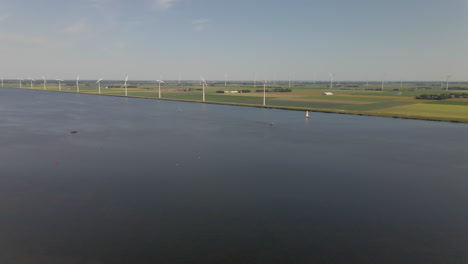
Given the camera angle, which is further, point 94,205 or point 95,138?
point 95,138

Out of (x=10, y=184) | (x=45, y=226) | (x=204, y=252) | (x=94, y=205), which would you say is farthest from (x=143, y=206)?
(x=10, y=184)

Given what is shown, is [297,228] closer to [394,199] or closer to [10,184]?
[394,199]

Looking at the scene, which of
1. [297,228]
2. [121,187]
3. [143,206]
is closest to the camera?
[297,228]

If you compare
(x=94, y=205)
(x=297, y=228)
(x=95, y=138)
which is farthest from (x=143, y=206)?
(x=95, y=138)

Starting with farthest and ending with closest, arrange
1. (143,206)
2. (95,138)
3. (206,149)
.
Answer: (95,138)
(206,149)
(143,206)

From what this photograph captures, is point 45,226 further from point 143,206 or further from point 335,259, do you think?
point 335,259

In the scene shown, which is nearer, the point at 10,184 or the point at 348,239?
the point at 348,239
